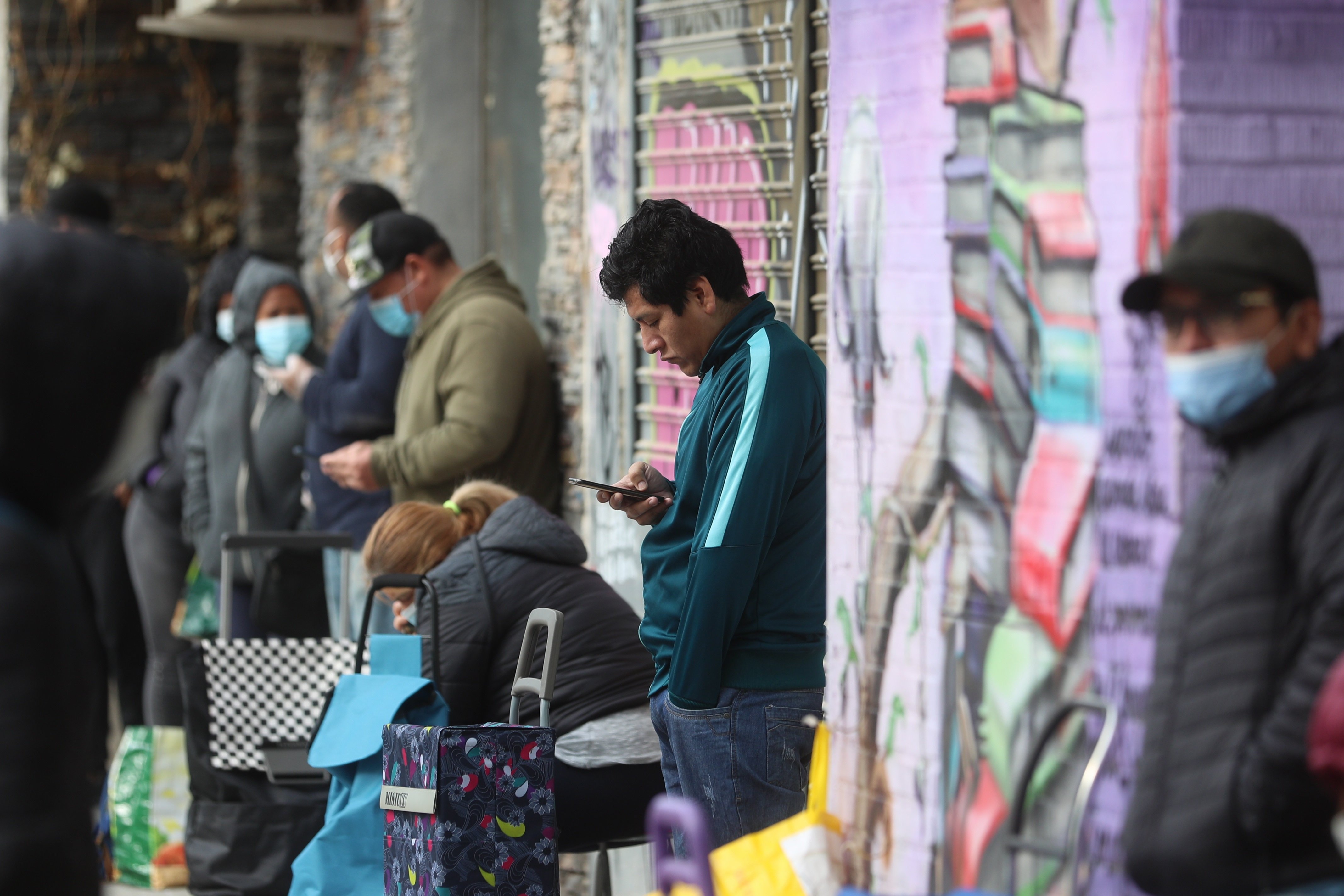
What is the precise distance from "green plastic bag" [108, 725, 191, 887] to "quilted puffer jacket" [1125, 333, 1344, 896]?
174 inches

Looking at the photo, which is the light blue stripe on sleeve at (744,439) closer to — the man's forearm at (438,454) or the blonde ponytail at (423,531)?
the blonde ponytail at (423,531)

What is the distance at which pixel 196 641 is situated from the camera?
642 centimetres

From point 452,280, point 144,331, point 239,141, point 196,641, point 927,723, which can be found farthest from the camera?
point 239,141

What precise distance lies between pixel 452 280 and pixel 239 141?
576 cm

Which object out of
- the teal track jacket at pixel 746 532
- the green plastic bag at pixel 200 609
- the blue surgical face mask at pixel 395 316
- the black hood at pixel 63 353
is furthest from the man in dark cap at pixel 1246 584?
the green plastic bag at pixel 200 609

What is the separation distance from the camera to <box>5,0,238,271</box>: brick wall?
10.9 metres

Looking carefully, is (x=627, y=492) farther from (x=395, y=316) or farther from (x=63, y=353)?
(x=395, y=316)

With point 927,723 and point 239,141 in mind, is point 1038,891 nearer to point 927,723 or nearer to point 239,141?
point 927,723

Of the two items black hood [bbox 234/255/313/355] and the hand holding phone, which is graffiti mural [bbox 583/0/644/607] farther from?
black hood [bbox 234/255/313/355]

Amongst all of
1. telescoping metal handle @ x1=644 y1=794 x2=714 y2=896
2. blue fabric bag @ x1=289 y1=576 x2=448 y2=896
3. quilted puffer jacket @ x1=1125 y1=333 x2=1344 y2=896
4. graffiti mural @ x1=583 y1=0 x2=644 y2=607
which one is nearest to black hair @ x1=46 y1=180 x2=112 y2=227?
graffiti mural @ x1=583 y1=0 x2=644 y2=607

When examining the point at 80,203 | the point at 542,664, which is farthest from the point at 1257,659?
the point at 80,203

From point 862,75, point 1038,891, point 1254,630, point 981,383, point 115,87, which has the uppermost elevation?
point 115,87

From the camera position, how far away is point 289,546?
5504 mm

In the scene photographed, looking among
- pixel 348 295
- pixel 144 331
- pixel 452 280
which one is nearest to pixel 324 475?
pixel 452 280
